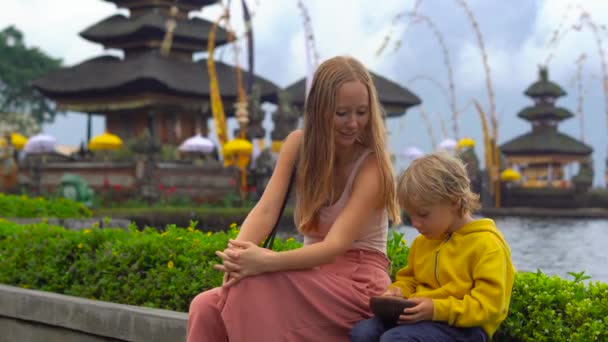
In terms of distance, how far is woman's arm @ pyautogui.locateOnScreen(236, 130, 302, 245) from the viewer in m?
3.70

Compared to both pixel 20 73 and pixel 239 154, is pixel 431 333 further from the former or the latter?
pixel 20 73

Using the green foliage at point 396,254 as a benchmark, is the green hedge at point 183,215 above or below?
below

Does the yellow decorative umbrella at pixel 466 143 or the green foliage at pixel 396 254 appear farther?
the yellow decorative umbrella at pixel 466 143

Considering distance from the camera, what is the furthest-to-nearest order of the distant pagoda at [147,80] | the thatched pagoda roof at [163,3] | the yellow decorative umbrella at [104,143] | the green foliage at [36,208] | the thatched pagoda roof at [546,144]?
the thatched pagoda roof at [546,144] < the thatched pagoda roof at [163,3] < the distant pagoda at [147,80] < the yellow decorative umbrella at [104,143] < the green foliage at [36,208]

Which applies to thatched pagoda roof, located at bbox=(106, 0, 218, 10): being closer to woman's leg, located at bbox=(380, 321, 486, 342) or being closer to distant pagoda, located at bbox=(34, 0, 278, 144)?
distant pagoda, located at bbox=(34, 0, 278, 144)

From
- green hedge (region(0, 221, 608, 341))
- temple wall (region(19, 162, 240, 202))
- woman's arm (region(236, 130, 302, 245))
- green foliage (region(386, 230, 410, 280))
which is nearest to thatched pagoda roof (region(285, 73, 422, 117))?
temple wall (region(19, 162, 240, 202))

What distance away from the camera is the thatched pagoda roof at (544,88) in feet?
145

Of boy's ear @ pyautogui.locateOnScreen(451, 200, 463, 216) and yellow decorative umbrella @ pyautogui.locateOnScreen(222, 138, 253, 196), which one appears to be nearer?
boy's ear @ pyautogui.locateOnScreen(451, 200, 463, 216)

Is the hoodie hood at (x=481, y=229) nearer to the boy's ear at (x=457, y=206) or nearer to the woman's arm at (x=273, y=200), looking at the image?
the boy's ear at (x=457, y=206)

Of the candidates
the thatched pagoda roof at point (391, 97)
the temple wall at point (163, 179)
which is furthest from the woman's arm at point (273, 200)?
the thatched pagoda roof at point (391, 97)

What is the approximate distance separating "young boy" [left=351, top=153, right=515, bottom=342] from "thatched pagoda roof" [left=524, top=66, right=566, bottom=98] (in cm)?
4292

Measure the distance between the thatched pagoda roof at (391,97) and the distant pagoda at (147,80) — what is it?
5.84 metres

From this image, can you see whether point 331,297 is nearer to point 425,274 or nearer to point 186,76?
point 425,274

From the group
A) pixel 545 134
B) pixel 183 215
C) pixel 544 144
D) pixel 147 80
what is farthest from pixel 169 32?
pixel 545 134
